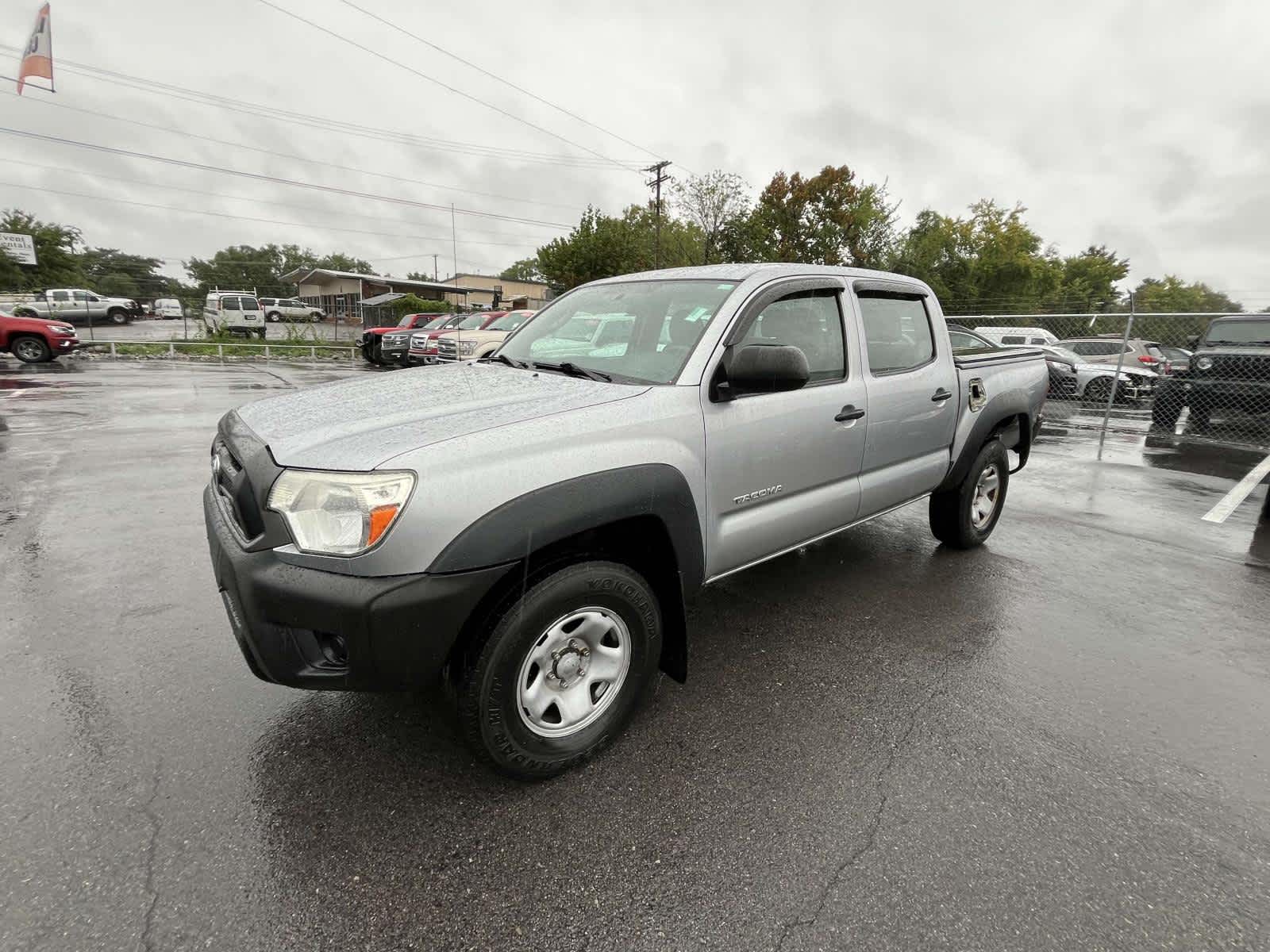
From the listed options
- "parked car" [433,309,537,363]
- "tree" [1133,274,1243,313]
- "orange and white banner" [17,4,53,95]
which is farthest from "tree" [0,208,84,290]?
"tree" [1133,274,1243,313]

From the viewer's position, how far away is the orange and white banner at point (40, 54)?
17688mm

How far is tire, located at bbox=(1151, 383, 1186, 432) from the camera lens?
401 inches

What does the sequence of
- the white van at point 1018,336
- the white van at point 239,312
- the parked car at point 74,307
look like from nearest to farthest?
the white van at point 1018,336
the parked car at point 74,307
the white van at point 239,312

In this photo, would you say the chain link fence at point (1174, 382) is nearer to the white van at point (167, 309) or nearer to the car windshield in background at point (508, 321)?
the car windshield in background at point (508, 321)

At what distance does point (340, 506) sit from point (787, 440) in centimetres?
185

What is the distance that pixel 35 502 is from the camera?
507 centimetres

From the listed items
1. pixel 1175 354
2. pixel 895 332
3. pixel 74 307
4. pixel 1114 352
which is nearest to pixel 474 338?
pixel 895 332

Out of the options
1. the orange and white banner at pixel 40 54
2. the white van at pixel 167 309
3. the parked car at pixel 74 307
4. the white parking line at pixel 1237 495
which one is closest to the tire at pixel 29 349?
the orange and white banner at pixel 40 54

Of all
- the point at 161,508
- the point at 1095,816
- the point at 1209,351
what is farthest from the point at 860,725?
the point at 1209,351

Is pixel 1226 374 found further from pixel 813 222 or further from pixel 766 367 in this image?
pixel 813 222

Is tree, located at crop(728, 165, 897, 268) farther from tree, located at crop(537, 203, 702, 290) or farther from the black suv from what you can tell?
the black suv

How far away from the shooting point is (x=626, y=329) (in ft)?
10.3

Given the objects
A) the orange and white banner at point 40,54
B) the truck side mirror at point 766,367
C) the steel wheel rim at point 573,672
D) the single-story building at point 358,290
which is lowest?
the steel wheel rim at point 573,672

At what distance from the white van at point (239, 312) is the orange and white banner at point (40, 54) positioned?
1427 cm
